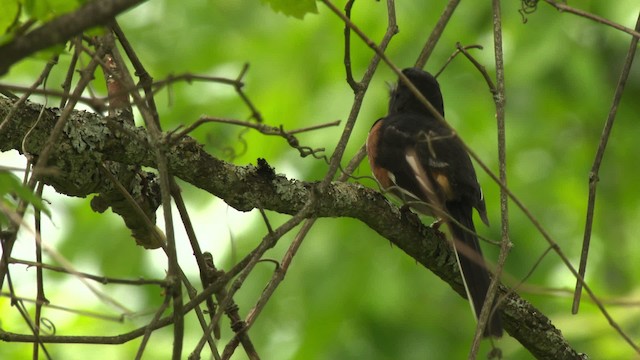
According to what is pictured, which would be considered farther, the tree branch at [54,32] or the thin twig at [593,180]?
the thin twig at [593,180]

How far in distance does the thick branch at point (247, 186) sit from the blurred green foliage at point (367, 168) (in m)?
2.19

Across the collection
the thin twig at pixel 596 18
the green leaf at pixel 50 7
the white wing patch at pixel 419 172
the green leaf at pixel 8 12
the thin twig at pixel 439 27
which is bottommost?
the green leaf at pixel 50 7

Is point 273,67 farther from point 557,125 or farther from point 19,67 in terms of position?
point 557,125

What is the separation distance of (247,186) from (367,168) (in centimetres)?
279

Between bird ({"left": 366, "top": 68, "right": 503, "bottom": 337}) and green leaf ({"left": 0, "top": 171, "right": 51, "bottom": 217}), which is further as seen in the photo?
bird ({"left": 366, "top": 68, "right": 503, "bottom": 337})

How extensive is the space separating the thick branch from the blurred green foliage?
2.19 m

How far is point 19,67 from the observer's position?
6.98 metres

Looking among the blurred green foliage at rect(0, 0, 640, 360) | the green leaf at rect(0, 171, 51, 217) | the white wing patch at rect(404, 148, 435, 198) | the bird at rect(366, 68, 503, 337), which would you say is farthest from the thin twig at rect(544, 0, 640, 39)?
the blurred green foliage at rect(0, 0, 640, 360)

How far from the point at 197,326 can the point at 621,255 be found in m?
3.71

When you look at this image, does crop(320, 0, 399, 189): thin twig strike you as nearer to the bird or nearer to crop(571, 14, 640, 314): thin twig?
crop(571, 14, 640, 314): thin twig

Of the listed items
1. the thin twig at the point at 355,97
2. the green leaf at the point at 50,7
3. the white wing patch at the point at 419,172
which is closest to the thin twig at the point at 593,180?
the thin twig at the point at 355,97

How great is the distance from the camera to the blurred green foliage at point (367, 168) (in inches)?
243

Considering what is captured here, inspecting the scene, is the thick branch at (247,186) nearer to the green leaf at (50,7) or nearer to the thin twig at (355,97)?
the thin twig at (355,97)

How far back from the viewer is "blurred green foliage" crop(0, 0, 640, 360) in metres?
6.16
